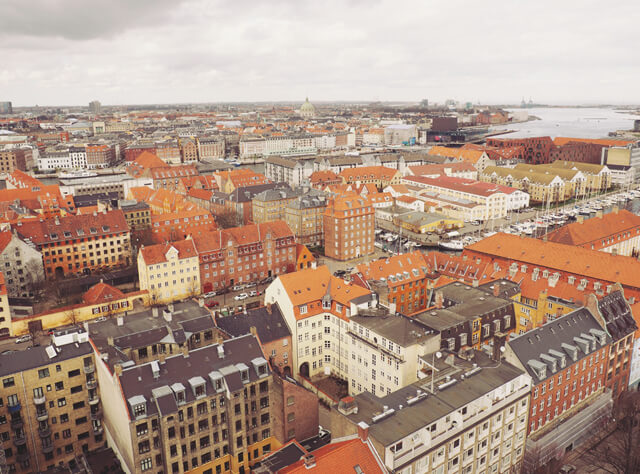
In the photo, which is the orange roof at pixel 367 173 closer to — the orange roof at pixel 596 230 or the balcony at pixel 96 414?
the orange roof at pixel 596 230

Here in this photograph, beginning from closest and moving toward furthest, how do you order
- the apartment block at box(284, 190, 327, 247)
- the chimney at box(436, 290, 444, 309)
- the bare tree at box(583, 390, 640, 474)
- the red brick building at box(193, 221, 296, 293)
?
the bare tree at box(583, 390, 640, 474), the chimney at box(436, 290, 444, 309), the red brick building at box(193, 221, 296, 293), the apartment block at box(284, 190, 327, 247)

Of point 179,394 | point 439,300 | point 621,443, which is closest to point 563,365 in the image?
point 621,443

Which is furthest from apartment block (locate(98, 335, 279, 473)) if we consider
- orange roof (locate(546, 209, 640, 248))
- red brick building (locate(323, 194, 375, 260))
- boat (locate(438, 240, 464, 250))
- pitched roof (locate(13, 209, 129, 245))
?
boat (locate(438, 240, 464, 250))

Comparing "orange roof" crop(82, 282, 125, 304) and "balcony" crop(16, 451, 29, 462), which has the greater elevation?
"orange roof" crop(82, 282, 125, 304)

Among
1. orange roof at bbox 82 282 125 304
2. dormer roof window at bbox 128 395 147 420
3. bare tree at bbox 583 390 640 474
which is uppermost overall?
dormer roof window at bbox 128 395 147 420

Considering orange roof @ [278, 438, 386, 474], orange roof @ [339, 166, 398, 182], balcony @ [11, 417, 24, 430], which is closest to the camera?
orange roof @ [278, 438, 386, 474]

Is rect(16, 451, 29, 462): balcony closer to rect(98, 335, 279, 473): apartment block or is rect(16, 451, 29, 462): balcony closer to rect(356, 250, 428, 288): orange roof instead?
rect(98, 335, 279, 473): apartment block

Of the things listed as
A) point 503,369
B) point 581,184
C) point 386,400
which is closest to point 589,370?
point 503,369

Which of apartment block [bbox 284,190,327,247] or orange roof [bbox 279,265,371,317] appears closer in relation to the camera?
orange roof [bbox 279,265,371,317]
